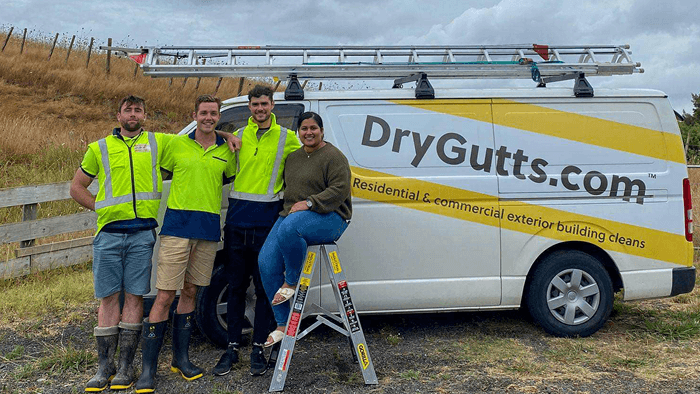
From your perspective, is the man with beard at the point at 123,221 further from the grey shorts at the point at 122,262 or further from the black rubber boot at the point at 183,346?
the black rubber boot at the point at 183,346

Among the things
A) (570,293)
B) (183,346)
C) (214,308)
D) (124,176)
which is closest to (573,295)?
(570,293)

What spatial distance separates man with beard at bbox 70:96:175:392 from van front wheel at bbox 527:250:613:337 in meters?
3.08

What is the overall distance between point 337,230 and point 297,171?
477mm

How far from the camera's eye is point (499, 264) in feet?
15.5

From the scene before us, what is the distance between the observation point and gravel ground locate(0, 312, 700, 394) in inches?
157

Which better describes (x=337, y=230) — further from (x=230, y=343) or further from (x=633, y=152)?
(x=633, y=152)

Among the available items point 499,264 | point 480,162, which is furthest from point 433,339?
point 480,162

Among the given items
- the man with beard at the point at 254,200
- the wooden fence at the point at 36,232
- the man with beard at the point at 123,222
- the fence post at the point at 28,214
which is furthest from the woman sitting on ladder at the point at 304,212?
the fence post at the point at 28,214

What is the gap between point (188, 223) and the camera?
13.0 ft

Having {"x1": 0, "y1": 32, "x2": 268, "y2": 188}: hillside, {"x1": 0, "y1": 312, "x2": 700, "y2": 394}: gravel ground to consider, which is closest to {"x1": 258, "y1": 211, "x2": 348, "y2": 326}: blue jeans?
{"x1": 0, "y1": 312, "x2": 700, "y2": 394}: gravel ground

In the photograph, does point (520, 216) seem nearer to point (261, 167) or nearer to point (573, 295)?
point (573, 295)

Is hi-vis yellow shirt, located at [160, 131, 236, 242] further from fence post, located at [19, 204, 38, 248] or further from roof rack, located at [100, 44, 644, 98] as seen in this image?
fence post, located at [19, 204, 38, 248]

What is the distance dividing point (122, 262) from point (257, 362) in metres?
1.16

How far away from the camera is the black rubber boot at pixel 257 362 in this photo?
411 centimetres
